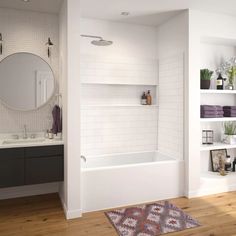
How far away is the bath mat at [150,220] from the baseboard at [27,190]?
43.6 inches

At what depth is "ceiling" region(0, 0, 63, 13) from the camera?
3.07 meters

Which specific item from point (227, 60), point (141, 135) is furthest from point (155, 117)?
point (227, 60)

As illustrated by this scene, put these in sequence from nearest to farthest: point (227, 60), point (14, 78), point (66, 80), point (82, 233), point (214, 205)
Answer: point (82, 233), point (66, 80), point (214, 205), point (14, 78), point (227, 60)

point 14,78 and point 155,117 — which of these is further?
point 155,117

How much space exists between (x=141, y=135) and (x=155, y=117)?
1.33ft

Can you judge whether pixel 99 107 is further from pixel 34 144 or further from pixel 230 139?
pixel 230 139

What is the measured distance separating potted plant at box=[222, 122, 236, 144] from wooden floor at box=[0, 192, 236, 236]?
2.90 feet

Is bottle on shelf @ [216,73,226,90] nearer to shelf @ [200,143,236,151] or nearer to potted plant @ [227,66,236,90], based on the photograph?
potted plant @ [227,66,236,90]

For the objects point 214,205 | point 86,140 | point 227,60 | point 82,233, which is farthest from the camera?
point 227,60

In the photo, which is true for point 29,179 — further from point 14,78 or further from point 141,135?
point 141,135

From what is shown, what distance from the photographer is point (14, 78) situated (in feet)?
11.1

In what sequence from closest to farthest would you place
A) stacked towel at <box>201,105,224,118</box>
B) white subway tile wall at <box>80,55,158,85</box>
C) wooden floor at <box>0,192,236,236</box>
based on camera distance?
wooden floor at <box>0,192,236,236</box> → stacked towel at <box>201,105,224,118</box> → white subway tile wall at <box>80,55,158,85</box>

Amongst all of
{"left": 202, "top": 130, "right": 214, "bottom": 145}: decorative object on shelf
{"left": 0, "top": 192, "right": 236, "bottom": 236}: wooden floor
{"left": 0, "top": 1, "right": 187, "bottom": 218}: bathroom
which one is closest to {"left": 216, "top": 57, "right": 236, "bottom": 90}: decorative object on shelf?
{"left": 202, "top": 130, "right": 214, "bottom": 145}: decorative object on shelf

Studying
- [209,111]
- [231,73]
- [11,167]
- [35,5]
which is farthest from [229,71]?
[11,167]
